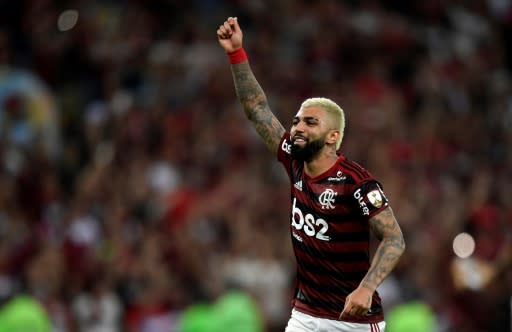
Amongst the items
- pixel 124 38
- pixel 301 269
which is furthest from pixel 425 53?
pixel 301 269

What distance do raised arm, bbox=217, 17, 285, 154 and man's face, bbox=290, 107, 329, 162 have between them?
20.2 inches

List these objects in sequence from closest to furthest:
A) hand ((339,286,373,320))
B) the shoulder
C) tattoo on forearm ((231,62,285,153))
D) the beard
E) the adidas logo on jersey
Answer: hand ((339,286,373,320)), the shoulder, the beard, the adidas logo on jersey, tattoo on forearm ((231,62,285,153))

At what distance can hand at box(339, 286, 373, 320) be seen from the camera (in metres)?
6.17

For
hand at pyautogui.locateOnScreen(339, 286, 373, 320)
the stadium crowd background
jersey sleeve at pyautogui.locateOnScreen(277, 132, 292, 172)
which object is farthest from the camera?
the stadium crowd background

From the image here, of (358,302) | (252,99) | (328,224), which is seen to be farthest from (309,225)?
(252,99)

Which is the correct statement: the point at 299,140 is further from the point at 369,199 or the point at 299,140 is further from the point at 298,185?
the point at 369,199

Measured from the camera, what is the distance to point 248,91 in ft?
24.8

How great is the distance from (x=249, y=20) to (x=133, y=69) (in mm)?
2674

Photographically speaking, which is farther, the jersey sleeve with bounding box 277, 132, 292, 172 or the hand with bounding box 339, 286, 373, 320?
the jersey sleeve with bounding box 277, 132, 292, 172

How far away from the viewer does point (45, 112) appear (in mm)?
12492

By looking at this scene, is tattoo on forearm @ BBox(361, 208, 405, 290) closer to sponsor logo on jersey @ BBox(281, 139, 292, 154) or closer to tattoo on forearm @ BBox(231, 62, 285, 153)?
sponsor logo on jersey @ BBox(281, 139, 292, 154)

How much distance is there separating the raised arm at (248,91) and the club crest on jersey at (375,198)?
100cm

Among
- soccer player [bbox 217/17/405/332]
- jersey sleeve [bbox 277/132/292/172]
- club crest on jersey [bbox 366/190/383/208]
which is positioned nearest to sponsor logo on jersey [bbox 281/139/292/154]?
jersey sleeve [bbox 277/132/292/172]

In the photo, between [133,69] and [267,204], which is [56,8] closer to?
[133,69]
